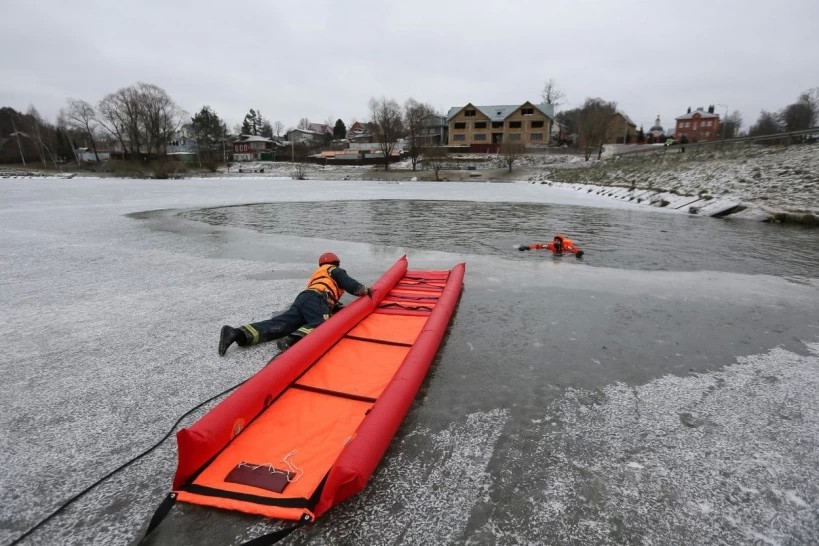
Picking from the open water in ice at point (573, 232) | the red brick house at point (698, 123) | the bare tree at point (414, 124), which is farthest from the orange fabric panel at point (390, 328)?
the red brick house at point (698, 123)

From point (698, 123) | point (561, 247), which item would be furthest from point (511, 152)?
point (698, 123)

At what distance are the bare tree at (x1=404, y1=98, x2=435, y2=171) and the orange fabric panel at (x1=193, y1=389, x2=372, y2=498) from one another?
171 feet

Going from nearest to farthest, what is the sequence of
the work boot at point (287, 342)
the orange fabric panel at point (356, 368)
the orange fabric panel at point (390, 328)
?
1. the orange fabric panel at point (356, 368)
2. the work boot at point (287, 342)
3. the orange fabric panel at point (390, 328)

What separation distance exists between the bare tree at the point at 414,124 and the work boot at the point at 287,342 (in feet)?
168

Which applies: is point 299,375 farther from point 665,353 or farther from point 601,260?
point 601,260

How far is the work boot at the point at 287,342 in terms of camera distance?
11.5ft

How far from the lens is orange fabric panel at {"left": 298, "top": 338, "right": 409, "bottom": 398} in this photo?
282 cm

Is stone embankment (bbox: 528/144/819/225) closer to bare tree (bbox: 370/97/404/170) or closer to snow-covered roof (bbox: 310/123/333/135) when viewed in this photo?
bare tree (bbox: 370/97/404/170)

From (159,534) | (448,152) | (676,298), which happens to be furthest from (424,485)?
(448,152)

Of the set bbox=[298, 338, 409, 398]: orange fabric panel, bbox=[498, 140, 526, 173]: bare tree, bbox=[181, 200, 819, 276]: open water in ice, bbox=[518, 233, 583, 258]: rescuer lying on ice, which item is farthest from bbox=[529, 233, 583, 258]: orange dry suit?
bbox=[498, 140, 526, 173]: bare tree

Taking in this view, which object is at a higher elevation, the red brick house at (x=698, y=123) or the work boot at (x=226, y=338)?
the red brick house at (x=698, y=123)

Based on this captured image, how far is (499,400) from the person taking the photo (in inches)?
112

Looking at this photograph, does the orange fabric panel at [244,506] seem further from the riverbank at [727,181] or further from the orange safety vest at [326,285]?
the riverbank at [727,181]

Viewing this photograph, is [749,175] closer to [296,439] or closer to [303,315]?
[303,315]
